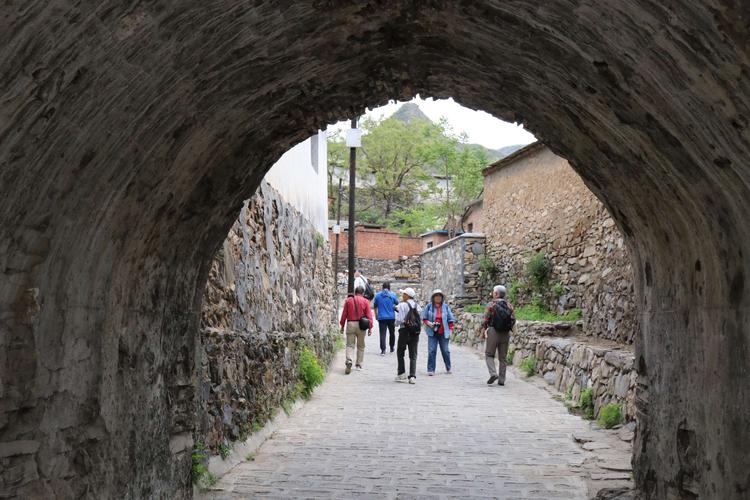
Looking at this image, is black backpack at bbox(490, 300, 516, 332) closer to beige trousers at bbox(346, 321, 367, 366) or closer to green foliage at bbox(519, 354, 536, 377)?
green foliage at bbox(519, 354, 536, 377)

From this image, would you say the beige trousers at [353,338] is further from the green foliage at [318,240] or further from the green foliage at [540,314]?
the green foliage at [540,314]

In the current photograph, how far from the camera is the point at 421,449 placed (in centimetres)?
651

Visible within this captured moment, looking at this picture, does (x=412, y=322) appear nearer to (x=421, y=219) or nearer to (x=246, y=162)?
(x=246, y=162)

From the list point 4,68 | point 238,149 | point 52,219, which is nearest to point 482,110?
point 238,149

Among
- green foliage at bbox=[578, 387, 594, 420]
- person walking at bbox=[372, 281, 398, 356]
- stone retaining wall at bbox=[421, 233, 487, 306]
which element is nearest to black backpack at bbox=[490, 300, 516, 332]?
green foliage at bbox=[578, 387, 594, 420]

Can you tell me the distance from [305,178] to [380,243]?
24562 mm

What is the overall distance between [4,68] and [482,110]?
10.4ft

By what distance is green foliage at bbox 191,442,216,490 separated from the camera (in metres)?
4.98

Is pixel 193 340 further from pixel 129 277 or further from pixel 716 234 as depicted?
pixel 716 234

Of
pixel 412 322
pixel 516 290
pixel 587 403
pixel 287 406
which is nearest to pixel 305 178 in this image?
pixel 412 322

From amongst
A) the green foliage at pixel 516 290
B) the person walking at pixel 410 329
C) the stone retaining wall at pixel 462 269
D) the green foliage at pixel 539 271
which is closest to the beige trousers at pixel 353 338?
the person walking at pixel 410 329

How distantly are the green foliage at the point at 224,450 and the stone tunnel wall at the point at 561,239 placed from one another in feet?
15.8

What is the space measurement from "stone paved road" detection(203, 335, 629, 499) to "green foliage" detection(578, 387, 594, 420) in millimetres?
209

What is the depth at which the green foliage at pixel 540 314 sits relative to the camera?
43.0ft
